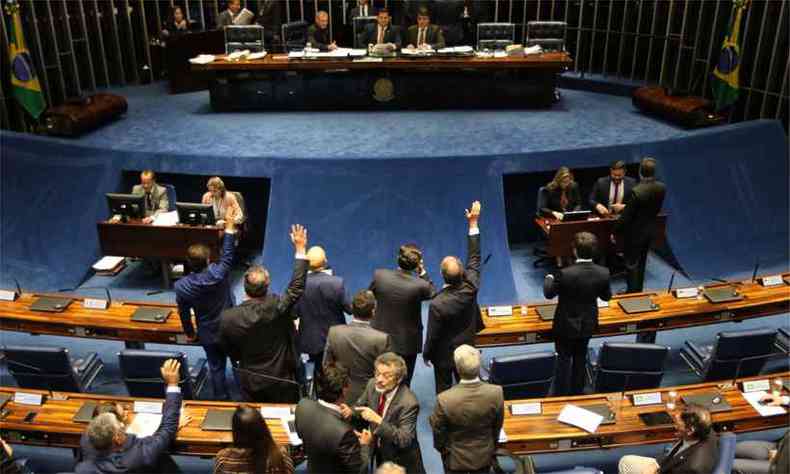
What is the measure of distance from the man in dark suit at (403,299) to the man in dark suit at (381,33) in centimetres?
643

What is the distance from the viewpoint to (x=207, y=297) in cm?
542

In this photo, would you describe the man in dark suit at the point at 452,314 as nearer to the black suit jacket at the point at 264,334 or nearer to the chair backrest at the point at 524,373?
the chair backrest at the point at 524,373

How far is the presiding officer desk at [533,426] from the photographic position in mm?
4777

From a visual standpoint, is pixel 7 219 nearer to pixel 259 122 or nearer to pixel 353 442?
pixel 259 122

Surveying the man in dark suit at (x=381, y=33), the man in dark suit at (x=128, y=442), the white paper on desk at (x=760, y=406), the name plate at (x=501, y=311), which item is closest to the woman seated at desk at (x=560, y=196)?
the name plate at (x=501, y=311)

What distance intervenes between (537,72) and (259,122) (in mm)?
4193

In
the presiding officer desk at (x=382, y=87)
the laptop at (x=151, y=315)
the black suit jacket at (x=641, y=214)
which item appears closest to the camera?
the laptop at (x=151, y=315)

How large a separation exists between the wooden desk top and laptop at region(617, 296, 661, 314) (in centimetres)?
515

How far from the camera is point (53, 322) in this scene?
6.24 m

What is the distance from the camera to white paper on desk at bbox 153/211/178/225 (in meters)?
7.95

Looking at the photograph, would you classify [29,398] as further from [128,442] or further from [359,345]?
[359,345]

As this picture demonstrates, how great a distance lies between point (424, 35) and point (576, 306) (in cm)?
683

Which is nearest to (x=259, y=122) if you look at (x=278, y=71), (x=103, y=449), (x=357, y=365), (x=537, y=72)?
(x=278, y=71)

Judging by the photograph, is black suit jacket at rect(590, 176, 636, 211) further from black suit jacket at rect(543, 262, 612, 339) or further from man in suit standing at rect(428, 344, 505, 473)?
man in suit standing at rect(428, 344, 505, 473)
